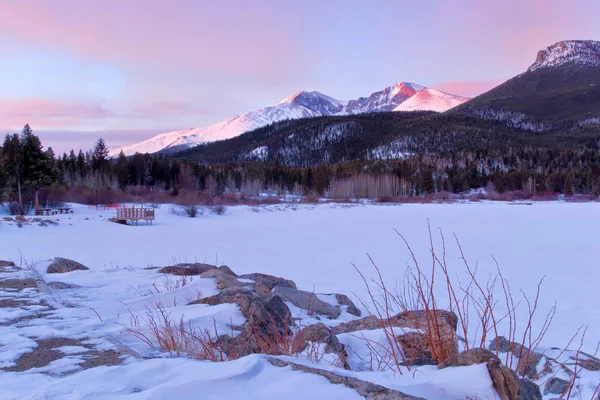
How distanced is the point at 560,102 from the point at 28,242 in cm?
21021

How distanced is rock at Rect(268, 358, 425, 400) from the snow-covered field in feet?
0.20

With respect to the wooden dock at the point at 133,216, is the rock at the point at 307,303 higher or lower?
lower

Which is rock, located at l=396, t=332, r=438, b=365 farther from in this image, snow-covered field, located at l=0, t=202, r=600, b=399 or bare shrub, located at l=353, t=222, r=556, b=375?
snow-covered field, located at l=0, t=202, r=600, b=399

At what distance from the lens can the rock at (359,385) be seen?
84.5 inches

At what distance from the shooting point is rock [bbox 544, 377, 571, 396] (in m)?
3.93

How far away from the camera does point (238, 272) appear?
11.9m

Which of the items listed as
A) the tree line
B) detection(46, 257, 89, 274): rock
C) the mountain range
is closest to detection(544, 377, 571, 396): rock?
detection(46, 257, 89, 274): rock

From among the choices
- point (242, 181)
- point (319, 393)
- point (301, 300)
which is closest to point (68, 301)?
point (301, 300)

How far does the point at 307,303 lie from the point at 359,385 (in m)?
3.98

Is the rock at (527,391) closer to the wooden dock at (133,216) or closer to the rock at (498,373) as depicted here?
the rock at (498,373)

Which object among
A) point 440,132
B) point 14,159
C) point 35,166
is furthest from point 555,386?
point 440,132

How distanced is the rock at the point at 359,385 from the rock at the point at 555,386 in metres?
2.63

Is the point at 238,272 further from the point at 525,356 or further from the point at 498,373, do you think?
the point at 498,373

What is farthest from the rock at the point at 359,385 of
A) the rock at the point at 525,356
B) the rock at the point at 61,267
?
the rock at the point at 61,267
